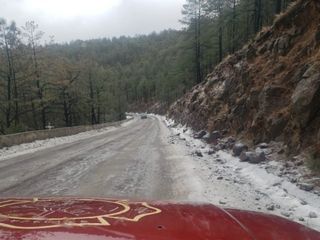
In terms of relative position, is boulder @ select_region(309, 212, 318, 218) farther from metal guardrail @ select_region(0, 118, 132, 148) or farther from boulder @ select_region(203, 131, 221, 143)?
metal guardrail @ select_region(0, 118, 132, 148)

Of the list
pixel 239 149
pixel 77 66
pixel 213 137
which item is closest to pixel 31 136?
pixel 213 137

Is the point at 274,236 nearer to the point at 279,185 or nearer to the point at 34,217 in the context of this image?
the point at 34,217

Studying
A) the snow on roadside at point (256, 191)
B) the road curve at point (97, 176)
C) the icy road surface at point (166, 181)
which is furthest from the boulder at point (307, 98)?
the road curve at point (97, 176)

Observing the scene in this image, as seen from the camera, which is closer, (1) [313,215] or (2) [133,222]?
(2) [133,222]

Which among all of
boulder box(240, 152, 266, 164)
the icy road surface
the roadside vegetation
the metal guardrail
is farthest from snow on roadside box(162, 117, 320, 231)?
the roadside vegetation

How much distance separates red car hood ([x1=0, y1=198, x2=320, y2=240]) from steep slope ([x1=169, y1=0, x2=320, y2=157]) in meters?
7.04

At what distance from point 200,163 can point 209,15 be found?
4897 centimetres

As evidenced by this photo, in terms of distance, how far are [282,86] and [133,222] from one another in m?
12.3

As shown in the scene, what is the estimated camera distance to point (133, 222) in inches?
124

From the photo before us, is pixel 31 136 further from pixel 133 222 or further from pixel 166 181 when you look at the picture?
pixel 133 222

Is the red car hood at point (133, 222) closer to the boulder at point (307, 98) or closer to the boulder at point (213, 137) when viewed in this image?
the boulder at point (307, 98)

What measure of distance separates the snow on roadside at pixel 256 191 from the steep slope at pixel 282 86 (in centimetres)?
133

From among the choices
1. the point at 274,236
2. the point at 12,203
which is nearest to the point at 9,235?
the point at 12,203

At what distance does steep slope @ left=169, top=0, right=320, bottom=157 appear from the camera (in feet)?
38.1
